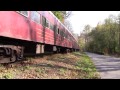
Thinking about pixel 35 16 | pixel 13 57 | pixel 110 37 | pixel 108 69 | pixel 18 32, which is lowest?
pixel 108 69

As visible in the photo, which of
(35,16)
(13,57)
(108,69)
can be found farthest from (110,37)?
(13,57)

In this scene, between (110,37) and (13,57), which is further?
(110,37)

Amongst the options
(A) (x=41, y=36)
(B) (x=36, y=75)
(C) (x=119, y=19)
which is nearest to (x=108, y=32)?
(C) (x=119, y=19)

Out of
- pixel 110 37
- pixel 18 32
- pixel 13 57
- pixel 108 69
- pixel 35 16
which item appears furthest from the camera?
pixel 110 37

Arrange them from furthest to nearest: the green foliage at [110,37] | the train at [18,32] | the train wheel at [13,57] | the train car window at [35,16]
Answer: the green foliage at [110,37] < the train car window at [35,16] < the train wheel at [13,57] < the train at [18,32]

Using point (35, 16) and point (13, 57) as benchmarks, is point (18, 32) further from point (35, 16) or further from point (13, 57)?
point (35, 16)

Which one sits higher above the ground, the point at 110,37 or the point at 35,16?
the point at 110,37

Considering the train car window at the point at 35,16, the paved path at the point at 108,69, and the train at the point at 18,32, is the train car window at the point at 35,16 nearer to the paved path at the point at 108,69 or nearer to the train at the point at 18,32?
the train at the point at 18,32

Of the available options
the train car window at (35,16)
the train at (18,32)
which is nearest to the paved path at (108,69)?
the train at (18,32)

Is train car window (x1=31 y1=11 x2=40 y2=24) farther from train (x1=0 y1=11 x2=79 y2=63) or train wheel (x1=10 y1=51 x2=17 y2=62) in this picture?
train wheel (x1=10 y1=51 x2=17 y2=62)

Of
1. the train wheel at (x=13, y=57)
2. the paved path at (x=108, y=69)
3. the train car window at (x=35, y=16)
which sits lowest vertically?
the paved path at (x=108, y=69)
